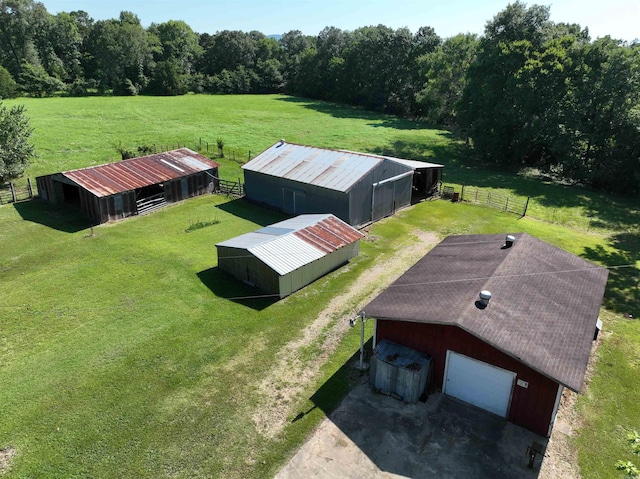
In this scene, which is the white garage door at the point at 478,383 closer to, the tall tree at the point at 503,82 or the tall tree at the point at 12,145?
the tall tree at the point at 12,145

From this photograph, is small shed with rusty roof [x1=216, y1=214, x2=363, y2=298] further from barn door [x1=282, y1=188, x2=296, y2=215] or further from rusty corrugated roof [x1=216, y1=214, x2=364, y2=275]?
barn door [x1=282, y1=188, x2=296, y2=215]

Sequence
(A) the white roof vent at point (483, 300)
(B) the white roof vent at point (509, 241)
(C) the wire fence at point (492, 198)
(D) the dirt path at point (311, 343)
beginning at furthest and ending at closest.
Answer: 1. (C) the wire fence at point (492, 198)
2. (B) the white roof vent at point (509, 241)
3. (A) the white roof vent at point (483, 300)
4. (D) the dirt path at point (311, 343)

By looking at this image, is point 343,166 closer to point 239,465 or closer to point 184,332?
point 184,332

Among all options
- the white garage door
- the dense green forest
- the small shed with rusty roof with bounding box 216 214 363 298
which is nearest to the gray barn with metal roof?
the small shed with rusty roof with bounding box 216 214 363 298

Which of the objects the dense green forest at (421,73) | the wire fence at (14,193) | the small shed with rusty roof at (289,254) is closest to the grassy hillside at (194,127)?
the wire fence at (14,193)

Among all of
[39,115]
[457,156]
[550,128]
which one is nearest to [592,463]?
[550,128]

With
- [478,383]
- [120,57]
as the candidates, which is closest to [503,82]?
[478,383]

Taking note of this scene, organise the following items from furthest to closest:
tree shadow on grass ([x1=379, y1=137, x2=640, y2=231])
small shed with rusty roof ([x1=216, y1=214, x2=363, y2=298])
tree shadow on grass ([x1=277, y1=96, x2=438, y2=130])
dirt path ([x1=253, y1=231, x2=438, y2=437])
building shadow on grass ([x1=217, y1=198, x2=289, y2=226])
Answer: tree shadow on grass ([x1=277, y1=96, x2=438, y2=130]) → tree shadow on grass ([x1=379, y1=137, x2=640, y2=231]) → building shadow on grass ([x1=217, y1=198, x2=289, y2=226]) → small shed with rusty roof ([x1=216, y1=214, x2=363, y2=298]) → dirt path ([x1=253, y1=231, x2=438, y2=437])
